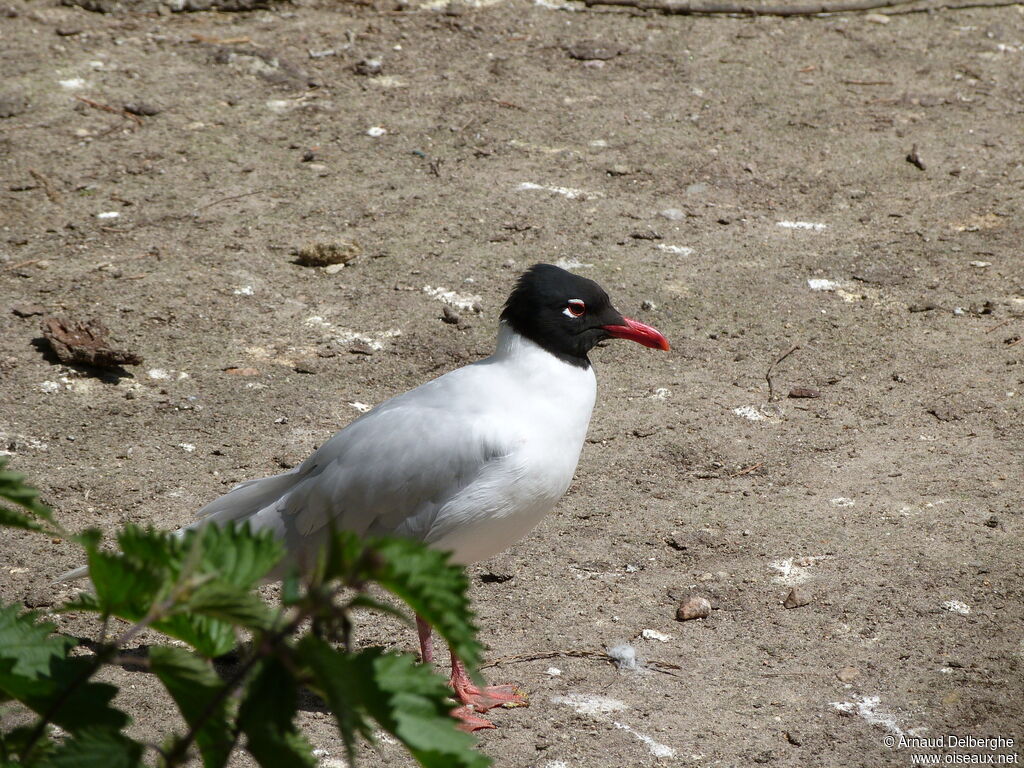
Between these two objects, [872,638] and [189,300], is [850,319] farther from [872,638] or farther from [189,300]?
[189,300]

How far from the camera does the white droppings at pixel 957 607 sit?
4125mm

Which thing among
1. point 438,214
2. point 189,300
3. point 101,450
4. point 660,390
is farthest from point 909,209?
point 101,450

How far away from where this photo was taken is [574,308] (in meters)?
4.21

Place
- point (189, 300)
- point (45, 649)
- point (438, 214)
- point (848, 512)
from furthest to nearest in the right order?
point (438, 214)
point (189, 300)
point (848, 512)
point (45, 649)

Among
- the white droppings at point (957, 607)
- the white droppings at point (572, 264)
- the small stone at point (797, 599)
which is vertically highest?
the white droppings at point (572, 264)

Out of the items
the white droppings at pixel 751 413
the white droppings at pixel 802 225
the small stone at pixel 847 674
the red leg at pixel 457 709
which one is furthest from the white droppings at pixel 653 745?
the white droppings at pixel 802 225

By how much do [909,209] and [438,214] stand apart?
9.85 ft

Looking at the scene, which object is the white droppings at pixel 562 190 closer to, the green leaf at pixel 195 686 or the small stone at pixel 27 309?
the small stone at pixel 27 309

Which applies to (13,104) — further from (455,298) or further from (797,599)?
(797,599)

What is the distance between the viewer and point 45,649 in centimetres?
143

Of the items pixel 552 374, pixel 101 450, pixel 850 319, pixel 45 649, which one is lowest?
pixel 101 450

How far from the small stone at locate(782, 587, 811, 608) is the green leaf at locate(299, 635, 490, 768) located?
326cm

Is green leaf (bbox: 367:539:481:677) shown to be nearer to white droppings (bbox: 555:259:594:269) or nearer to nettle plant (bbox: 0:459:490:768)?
nettle plant (bbox: 0:459:490:768)

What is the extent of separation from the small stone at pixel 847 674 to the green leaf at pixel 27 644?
3038 mm
